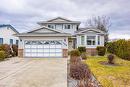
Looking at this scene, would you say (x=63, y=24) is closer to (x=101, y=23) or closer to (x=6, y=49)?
(x=6, y=49)

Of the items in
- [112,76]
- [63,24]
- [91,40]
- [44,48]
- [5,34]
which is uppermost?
[63,24]

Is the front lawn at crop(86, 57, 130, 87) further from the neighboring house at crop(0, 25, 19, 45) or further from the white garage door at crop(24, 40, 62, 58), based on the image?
the neighboring house at crop(0, 25, 19, 45)

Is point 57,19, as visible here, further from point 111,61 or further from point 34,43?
point 111,61

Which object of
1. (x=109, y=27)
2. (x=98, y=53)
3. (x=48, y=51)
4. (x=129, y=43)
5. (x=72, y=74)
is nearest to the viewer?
(x=72, y=74)

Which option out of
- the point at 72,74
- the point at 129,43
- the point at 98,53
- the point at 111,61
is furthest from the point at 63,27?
the point at 72,74

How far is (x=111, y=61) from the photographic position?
19.4 metres

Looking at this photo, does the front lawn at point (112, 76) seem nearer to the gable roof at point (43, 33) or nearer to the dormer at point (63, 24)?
the gable roof at point (43, 33)

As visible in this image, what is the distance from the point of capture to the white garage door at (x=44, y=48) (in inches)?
1018

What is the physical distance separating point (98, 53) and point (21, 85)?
70.1 ft

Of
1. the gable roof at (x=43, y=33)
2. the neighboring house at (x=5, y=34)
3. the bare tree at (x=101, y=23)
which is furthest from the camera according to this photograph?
the bare tree at (x=101, y=23)

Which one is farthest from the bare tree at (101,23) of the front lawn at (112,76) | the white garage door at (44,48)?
the front lawn at (112,76)

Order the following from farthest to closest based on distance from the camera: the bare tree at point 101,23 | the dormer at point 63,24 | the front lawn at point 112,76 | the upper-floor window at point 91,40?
the bare tree at point 101,23, the dormer at point 63,24, the upper-floor window at point 91,40, the front lawn at point 112,76

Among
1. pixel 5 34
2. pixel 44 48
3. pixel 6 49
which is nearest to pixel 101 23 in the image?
pixel 5 34

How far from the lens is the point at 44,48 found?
2598cm
